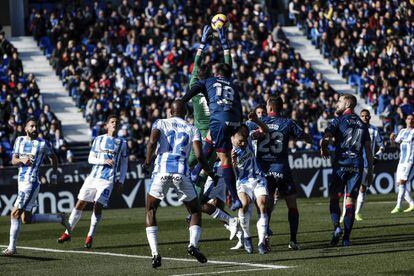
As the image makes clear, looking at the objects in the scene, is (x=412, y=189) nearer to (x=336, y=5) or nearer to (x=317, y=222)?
(x=317, y=222)

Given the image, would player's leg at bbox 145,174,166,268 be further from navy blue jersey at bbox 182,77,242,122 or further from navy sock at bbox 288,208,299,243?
navy sock at bbox 288,208,299,243

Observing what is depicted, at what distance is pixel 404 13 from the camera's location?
51406 millimetres

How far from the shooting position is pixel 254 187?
17.2m

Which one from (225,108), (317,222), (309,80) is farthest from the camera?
(309,80)

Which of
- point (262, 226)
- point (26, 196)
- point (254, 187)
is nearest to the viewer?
point (262, 226)

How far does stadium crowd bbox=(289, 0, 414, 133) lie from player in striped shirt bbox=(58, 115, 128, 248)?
997 inches

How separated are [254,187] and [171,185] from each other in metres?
2.51

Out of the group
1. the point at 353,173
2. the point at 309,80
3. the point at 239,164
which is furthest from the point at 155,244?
the point at 309,80

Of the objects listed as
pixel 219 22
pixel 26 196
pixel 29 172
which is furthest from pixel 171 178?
pixel 219 22

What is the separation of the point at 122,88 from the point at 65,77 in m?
2.83

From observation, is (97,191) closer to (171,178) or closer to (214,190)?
(214,190)

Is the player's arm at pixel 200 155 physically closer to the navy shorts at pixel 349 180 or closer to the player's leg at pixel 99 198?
the navy shorts at pixel 349 180

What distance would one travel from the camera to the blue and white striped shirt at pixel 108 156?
19922mm

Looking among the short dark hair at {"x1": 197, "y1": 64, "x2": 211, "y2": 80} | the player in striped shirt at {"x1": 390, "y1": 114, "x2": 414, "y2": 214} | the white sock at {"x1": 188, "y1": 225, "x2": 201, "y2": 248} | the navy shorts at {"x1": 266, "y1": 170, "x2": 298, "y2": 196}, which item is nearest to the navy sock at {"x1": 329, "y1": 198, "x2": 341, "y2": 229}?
the navy shorts at {"x1": 266, "y1": 170, "x2": 298, "y2": 196}
